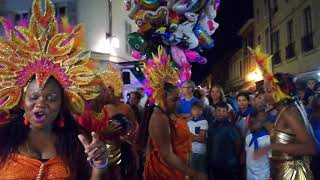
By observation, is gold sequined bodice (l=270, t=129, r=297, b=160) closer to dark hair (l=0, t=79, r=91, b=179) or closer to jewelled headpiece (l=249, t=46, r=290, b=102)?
jewelled headpiece (l=249, t=46, r=290, b=102)

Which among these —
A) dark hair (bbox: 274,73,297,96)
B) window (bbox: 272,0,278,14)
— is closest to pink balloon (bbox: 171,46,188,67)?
dark hair (bbox: 274,73,297,96)

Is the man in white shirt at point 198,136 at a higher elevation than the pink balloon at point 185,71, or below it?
below

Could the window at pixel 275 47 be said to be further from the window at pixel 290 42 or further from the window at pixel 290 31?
the window at pixel 290 31

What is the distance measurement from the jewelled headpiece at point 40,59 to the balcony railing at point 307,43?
16.1 metres

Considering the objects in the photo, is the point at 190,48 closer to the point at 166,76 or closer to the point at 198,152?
the point at 198,152

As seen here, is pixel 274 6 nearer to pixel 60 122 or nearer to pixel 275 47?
pixel 275 47

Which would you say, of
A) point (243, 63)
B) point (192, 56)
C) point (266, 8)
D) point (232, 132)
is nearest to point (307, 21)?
point (266, 8)

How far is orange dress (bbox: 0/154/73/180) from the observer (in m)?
2.36

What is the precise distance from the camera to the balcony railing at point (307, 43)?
56.4ft

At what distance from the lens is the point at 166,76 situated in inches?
191

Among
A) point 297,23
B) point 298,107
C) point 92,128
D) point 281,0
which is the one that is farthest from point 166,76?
point 281,0

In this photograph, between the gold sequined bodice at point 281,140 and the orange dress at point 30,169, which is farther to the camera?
the gold sequined bodice at point 281,140

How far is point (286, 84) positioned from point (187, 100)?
3010 mm

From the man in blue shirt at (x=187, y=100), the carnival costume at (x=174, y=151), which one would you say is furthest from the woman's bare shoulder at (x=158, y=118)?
the man in blue shirt at (x=187, y=100)
